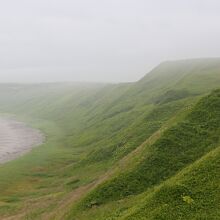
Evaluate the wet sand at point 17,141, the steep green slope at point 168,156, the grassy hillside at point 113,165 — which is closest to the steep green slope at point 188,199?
the grassy hillside at point 113,165

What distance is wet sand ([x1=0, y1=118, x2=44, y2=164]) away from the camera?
420 ft

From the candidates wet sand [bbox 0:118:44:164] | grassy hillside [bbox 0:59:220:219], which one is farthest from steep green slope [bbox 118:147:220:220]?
wet sand [bbox 0:118:44:164]

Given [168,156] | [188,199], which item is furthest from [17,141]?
[188,199]

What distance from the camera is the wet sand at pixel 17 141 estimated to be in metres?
128

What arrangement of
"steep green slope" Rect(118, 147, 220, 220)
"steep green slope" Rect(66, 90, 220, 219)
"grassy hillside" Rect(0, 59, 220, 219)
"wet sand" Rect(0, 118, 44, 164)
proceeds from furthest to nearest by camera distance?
"wet sand" Rect(0, 118, 44, 164) → "grassy hillside" Rect(0, 59, 220, 219) → "steep green slope" Rect(66, 90, 220, 219) → "steep green slope" Rect(118, 147, 220, 220)

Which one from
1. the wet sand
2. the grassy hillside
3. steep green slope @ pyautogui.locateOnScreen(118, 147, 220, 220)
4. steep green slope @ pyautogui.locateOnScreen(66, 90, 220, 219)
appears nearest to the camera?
steep green slope @ pyautogui.locateOnScreen(118, 147, 220, 220)

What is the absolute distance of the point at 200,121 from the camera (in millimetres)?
63688

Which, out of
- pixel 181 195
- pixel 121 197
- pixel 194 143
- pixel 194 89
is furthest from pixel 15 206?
pixel 194 89

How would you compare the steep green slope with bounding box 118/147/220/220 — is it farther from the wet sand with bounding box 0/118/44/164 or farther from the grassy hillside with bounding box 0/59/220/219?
the wet sand with bounding box 0/118/44/164

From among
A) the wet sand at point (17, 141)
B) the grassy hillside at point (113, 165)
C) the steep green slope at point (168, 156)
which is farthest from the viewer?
the wet sand at point (17, 141)

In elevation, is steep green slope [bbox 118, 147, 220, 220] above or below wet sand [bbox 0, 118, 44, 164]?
above

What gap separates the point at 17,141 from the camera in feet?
519

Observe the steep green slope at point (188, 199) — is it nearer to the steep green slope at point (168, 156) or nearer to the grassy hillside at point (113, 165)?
the grassy hillside at point (113, 165)

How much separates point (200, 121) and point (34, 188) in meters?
36.0
